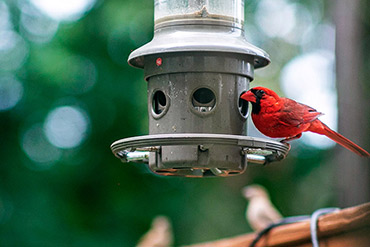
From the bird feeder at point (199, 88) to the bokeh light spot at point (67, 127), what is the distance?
5671 millimetres

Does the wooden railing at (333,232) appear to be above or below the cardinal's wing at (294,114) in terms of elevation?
below

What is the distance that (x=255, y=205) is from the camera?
729cm

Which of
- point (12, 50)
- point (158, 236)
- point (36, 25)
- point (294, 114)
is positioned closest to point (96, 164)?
point (158, 236)

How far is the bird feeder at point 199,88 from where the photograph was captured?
11.0 feet

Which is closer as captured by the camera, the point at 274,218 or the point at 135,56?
the point at 135,56

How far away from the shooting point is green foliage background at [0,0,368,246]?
8.85 meters

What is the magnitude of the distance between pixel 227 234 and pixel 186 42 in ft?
26.0

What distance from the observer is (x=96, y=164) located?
9.39m

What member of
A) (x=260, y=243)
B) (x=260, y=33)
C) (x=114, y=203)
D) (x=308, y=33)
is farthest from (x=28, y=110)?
(x=260, y=243)

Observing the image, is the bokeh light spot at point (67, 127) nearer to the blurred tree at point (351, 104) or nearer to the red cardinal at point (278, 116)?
the blurred tree at point (351, 104)

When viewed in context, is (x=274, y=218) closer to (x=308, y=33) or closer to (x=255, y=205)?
(x=255, y=205)

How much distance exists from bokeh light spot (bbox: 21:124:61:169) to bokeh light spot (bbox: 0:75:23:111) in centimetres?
42

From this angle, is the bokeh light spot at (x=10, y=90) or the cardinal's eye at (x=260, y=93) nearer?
the cardinal's eye at (x=260, y=93)

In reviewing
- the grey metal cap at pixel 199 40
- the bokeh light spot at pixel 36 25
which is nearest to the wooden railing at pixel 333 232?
the grey metal cap at pixel 199 40
